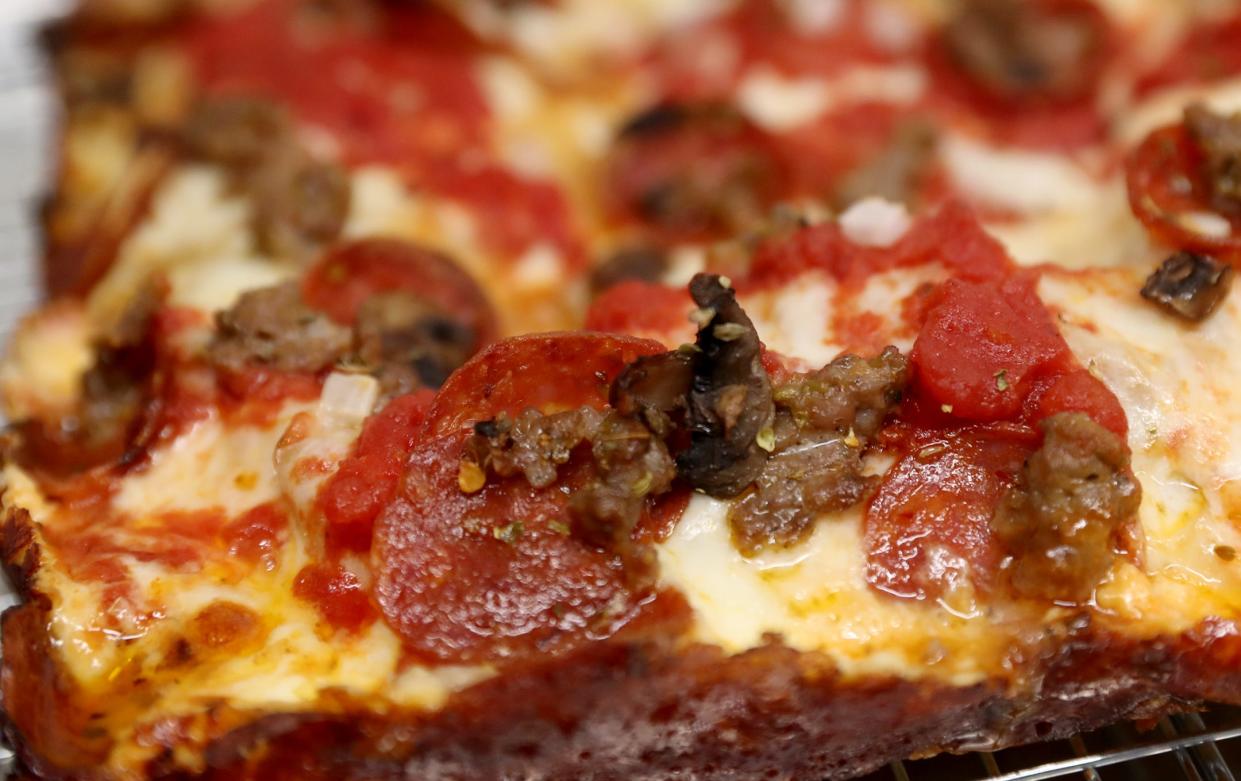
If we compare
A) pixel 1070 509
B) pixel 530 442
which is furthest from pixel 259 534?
pixel 1070 509

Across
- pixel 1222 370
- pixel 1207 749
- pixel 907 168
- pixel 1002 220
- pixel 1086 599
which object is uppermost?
pixel 907 168

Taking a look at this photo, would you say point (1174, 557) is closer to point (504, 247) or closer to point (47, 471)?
point (504, 247)

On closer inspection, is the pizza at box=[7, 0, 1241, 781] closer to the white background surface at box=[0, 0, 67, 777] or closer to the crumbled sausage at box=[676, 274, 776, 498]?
the crumbled sausage at box=[676, 274, 776, 498]

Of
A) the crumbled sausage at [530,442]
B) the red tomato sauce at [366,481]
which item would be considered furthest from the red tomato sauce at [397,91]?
the crumbled sausage at [530,442]

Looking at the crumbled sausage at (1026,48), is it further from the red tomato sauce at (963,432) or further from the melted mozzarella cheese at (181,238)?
the melted mozzarella cheese at (181,238)

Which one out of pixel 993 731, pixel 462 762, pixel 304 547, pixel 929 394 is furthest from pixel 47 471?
pixel 993 731

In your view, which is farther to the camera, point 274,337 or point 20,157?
point 20,157

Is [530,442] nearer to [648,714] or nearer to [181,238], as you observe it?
[648,714]
